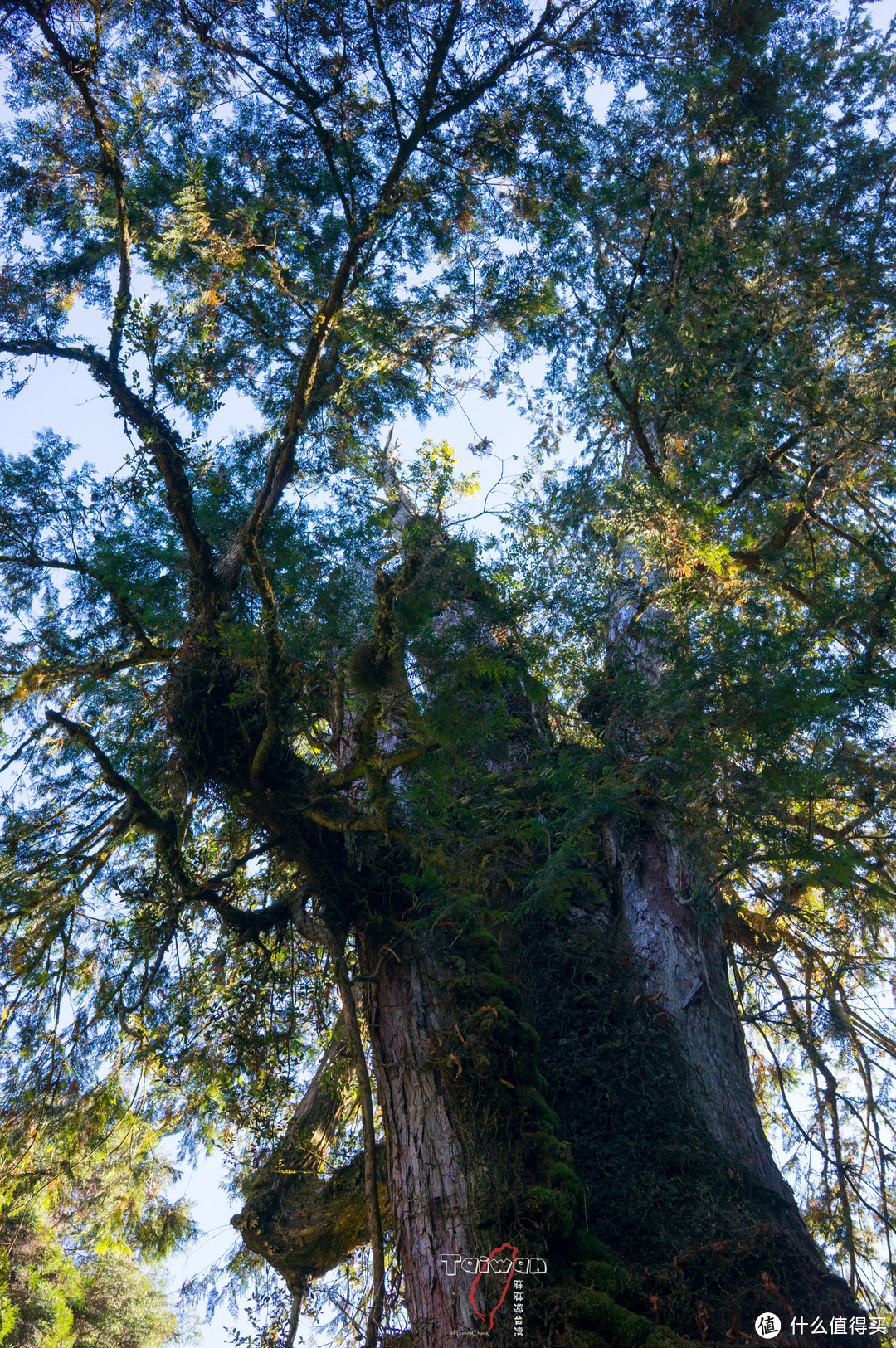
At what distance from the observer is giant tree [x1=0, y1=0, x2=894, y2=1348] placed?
3.98 m

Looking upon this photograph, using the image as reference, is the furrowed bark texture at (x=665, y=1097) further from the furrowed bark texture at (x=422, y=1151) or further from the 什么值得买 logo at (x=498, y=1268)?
the furrowed bark texture at (x=422, y=1151)

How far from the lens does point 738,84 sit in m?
6.22

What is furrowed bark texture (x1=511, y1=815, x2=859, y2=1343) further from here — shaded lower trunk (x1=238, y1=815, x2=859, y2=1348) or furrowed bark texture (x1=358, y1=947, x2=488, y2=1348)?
furrowed bark texture (x1=358, y1=947, x2=488, y2=1348)

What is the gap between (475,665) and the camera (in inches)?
170

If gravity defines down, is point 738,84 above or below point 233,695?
above

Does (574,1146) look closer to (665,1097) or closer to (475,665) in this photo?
(665,1097)

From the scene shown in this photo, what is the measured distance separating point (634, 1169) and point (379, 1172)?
1324 mm

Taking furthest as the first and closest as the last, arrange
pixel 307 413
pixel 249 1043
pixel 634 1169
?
pixel 307 413
pixel 249 1043
pixel 634 1169

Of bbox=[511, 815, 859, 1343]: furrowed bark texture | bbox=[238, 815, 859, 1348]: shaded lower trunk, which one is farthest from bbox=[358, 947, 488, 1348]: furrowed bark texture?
bbox=[511, 815, 859, 1343]: furrowed bark texture

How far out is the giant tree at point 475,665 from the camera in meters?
3.98

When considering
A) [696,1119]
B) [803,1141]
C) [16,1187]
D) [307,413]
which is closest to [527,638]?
[307,413]

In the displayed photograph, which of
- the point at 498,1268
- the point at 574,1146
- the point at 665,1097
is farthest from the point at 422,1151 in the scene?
the point at 665,1097

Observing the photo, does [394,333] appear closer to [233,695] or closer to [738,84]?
[738,84]

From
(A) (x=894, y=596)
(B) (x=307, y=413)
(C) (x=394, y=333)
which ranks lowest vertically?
(A) (x=894, y=596)
